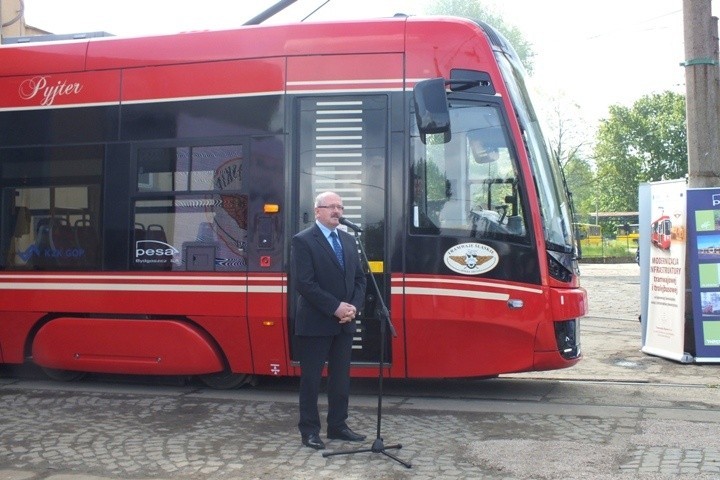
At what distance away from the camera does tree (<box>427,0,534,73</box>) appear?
41.7 metres

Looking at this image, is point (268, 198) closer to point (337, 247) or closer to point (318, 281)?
point (337, 247)

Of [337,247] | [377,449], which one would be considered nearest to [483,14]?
[337,247]

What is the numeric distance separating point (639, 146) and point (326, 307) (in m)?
87.2

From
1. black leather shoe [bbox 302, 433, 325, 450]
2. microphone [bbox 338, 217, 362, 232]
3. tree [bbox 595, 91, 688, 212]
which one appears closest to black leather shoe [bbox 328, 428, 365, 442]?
black leather shoe [bbox 302, 433, 325, 450]

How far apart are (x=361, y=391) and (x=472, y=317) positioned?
5.39ft

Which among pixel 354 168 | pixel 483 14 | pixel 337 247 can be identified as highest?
pixel 483 14

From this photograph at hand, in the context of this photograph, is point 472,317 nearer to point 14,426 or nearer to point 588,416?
point 588,416

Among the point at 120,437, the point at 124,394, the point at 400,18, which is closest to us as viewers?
the point at 120,437

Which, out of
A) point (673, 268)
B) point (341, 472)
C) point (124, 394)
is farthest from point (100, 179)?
point (673, 268)

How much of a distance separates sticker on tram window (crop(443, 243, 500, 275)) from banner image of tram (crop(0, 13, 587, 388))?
12 mm

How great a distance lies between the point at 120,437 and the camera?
23.8 feet

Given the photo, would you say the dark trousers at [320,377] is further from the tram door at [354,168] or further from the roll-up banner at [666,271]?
the roll-up banner at [666,271]

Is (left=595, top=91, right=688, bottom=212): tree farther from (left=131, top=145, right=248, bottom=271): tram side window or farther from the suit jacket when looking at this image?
the suit jacket

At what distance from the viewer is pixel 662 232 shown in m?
11.5
